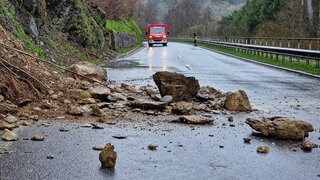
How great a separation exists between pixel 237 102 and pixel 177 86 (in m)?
1.43

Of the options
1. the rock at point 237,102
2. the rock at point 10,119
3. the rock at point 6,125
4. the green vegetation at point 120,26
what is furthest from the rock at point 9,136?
the green vegetation at point 120,26

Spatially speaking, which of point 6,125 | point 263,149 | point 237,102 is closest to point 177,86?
point 237,102

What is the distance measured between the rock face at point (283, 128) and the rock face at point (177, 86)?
315cm

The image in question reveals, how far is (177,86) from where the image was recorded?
36.5 feet

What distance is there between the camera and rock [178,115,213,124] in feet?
29.4

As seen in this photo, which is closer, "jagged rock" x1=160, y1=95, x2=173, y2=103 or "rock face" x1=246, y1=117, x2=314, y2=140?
"rock face" x1=246, y1=117, x2=314, y2=140

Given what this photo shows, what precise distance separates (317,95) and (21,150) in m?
9.43

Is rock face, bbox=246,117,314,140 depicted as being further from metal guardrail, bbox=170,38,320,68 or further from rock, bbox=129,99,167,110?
metal guardrail, bbox=170,38,320,68

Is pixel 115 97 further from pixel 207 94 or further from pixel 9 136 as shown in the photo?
pixel 9 136

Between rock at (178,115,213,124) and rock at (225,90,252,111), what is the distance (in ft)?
5.32

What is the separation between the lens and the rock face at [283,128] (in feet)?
25.0

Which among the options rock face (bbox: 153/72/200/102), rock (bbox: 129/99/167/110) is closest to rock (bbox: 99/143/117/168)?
rock (bbox: 129/99/167/110)

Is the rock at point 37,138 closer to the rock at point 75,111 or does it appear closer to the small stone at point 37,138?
the small stone at point 37,138

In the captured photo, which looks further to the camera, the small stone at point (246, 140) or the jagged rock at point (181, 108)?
the jagged rock at point (181, 108)
